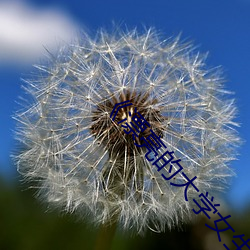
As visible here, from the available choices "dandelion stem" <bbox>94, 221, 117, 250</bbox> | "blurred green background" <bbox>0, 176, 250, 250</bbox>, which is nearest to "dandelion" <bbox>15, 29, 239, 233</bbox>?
"dandelion stem" <bbox>94, 221, 117, 250</bbox>

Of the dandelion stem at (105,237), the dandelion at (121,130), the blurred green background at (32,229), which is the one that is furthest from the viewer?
the blurred green background at (32,229)

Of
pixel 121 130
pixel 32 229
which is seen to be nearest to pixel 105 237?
pixel 121 130

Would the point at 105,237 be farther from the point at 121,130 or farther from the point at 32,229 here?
the point at 32,229

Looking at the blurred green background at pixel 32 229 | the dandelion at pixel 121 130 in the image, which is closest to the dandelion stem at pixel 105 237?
the dandelion at pixel 121 130

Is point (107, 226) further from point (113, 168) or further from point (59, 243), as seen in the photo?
point (59, 243)

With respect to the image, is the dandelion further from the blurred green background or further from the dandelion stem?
the blurred green background

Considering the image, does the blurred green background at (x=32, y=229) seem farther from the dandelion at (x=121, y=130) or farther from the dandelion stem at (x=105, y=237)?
the dandelion stem at (x=105, y=237)
